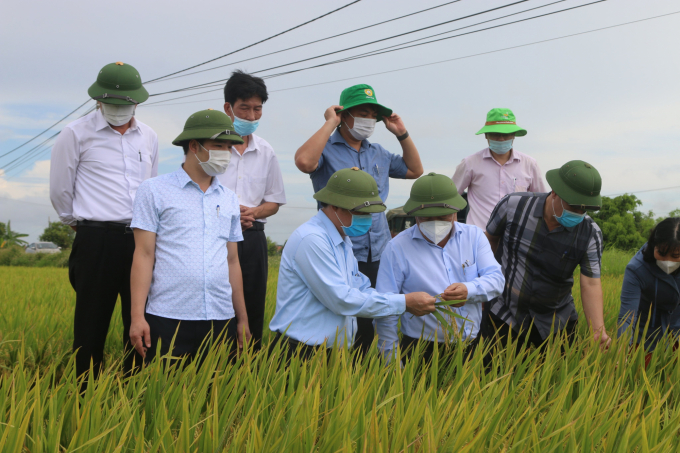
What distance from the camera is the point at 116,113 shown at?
10.4ft

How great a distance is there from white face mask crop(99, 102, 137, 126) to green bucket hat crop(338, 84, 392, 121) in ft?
4.30

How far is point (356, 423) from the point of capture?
5.90 feet

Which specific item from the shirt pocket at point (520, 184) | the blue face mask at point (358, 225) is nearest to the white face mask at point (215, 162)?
the blue face mask at point (358, 225)

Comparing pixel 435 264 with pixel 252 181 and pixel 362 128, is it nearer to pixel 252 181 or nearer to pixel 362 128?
pixel 362 128

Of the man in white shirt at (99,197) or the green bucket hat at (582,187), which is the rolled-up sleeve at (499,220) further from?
the man in white shirt at (99,197)

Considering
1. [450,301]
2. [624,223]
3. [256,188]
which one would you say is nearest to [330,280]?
[450,301]

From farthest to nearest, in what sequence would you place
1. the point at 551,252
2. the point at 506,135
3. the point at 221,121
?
the point at 506,135
the point at 551,252
the point at 221,121

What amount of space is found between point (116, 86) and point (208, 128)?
35.2 inches

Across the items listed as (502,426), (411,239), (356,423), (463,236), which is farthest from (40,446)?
(463,236)

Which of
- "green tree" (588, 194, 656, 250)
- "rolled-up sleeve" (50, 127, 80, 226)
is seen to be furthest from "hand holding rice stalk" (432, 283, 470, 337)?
"green tree" (588, 194, 656, 250)

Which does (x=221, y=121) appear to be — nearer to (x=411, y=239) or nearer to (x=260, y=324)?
(x=411, y=239)

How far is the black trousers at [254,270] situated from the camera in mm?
3447

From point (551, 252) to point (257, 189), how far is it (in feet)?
6.36

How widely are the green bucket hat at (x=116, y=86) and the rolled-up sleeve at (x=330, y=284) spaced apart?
58.3 inches
